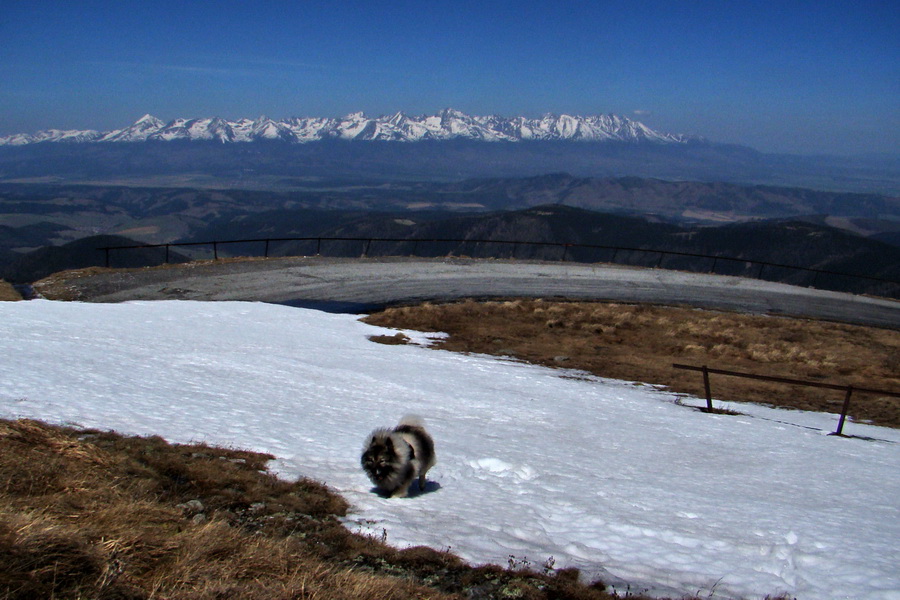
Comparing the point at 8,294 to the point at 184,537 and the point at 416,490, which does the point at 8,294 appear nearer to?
the point at 416,490

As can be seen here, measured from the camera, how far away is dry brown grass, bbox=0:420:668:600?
14.8ft

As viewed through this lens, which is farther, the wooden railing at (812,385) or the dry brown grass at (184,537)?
the wooden railing at (812,385)

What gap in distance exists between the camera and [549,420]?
14.7 metres

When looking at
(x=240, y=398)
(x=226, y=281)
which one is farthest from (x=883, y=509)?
(x=226, y=281)

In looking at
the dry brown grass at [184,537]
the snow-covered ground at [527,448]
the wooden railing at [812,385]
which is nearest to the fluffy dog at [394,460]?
the snow-covered ground at [527,448]

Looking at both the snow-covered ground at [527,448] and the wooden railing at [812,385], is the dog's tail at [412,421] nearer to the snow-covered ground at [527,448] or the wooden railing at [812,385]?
the snow-covered ground at [527,448]

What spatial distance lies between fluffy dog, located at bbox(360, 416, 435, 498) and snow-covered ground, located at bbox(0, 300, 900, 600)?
0.25 m

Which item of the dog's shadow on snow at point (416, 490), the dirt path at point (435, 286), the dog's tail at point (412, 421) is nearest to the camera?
the dog's shadow on snow at point (416, 490)

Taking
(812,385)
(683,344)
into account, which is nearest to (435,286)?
(683,344)

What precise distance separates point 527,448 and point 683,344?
17131mm

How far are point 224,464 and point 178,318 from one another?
15.5m

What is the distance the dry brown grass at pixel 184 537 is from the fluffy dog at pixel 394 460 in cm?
70

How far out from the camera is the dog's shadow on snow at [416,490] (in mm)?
8653

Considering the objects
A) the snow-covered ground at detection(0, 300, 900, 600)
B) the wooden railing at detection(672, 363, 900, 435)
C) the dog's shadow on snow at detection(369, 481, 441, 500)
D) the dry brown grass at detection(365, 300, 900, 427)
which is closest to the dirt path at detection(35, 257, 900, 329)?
the dry brown grass at detection(365, 300, 900, 427)
